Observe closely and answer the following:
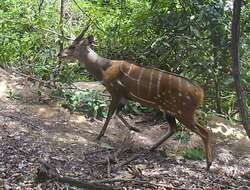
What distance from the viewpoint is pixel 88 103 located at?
628 centimetres

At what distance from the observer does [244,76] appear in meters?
6.29

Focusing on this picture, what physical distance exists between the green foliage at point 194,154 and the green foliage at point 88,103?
1.30 meters

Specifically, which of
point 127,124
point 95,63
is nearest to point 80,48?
point 95,63

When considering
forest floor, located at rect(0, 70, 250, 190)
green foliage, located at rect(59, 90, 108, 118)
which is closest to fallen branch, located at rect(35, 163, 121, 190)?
forest floor, located at rect(0, 70, 250, 190)

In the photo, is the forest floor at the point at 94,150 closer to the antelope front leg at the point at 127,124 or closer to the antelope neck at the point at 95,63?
the antelope front leg at the point at 127,124

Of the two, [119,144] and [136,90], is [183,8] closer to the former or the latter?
[136,90]

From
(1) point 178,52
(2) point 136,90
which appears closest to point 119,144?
(2) point 136,90

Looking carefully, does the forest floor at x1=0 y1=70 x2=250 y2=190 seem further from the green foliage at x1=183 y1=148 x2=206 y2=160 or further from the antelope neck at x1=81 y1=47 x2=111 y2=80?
the antelope neck at x1=81 y1=47 x2=111 y2=80

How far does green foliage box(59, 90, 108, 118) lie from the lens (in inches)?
247

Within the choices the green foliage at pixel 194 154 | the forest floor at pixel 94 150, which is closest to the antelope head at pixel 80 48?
the forest floor at pixel 94 150

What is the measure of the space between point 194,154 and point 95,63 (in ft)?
5.33

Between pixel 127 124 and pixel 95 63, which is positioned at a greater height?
pixel 95 63

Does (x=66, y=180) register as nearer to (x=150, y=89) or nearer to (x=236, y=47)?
(x=150, y=89)

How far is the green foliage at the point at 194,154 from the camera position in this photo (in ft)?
17.9
